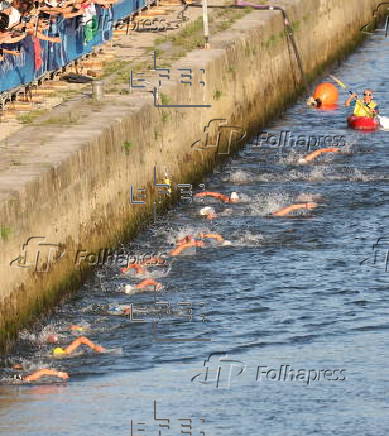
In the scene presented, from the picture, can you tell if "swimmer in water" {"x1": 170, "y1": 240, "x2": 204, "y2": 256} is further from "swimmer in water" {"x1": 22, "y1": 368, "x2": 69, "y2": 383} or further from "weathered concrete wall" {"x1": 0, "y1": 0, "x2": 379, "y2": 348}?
"swimmer in water" {"x1": 22, "y1": 368, "x2": 69, "y2": 383}

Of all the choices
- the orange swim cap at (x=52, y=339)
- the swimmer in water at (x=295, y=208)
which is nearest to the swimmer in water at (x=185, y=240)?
the swimmer in water at (x=295, y=208)

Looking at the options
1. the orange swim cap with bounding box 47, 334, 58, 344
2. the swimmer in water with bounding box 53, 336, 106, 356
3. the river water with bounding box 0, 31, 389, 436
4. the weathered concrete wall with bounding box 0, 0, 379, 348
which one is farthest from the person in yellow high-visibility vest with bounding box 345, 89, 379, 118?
the orange swim cap with bounding box 47, 334, 58, 344

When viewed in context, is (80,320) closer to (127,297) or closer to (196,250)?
(127,297)

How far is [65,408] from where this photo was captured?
1610 inches

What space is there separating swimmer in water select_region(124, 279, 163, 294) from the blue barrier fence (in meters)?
7.90

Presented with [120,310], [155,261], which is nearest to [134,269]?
[155,261]

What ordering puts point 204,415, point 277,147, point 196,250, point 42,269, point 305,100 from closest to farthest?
point 204,415, point 42,269, point 196,250, point 277,147, point 305,100

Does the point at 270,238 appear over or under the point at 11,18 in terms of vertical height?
under

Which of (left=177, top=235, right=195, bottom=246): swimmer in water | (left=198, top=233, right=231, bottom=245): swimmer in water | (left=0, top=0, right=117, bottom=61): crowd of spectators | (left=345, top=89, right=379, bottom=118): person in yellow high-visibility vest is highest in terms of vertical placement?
(left=0, top=0, right=117, bottom=61): crowd of spectators

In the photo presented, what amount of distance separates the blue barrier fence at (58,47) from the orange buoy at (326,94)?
8.50 metres

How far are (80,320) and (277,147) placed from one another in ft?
74.8

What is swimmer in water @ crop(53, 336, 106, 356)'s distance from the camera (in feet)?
145

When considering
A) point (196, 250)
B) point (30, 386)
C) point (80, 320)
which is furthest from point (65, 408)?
point (196, 250)

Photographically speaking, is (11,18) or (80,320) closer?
(80,320)
